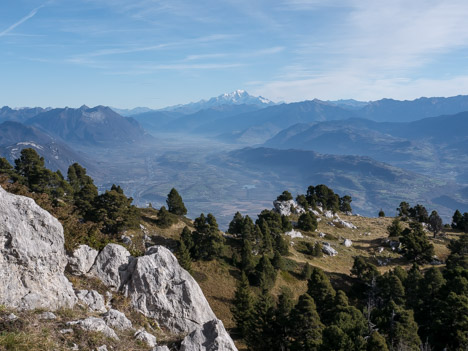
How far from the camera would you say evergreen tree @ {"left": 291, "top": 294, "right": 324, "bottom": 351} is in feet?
92.7

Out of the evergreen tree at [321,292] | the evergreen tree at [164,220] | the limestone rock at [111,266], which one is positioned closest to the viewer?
the limestone rock at [111,266]

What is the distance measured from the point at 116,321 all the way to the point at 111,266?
6.01 meters

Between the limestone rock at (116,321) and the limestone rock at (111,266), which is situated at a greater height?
the limestone rock at (111,266)

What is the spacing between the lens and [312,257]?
61000 millimetres

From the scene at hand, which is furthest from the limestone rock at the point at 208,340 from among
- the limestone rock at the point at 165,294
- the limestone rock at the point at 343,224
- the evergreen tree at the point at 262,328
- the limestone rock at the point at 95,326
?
the limestone rock at the point at 343,224

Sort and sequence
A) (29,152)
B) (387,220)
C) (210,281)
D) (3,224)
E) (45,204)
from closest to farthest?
(3,224)
(45,204)
(210,281)
(29,152)
(387,220)

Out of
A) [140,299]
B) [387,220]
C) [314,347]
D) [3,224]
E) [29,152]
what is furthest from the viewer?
[387,220]

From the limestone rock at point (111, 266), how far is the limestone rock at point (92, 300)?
226cm

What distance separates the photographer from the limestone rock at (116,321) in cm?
1618

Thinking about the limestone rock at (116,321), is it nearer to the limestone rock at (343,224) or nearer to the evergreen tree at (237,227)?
the evergreen tree at (237,227)

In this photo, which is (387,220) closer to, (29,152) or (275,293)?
(275,293)

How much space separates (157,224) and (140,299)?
39.0 metres

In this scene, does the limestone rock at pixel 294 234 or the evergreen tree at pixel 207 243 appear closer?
the evergreen tree at pixel 207 243

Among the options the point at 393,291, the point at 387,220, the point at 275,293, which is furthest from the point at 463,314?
the point at 387,220
